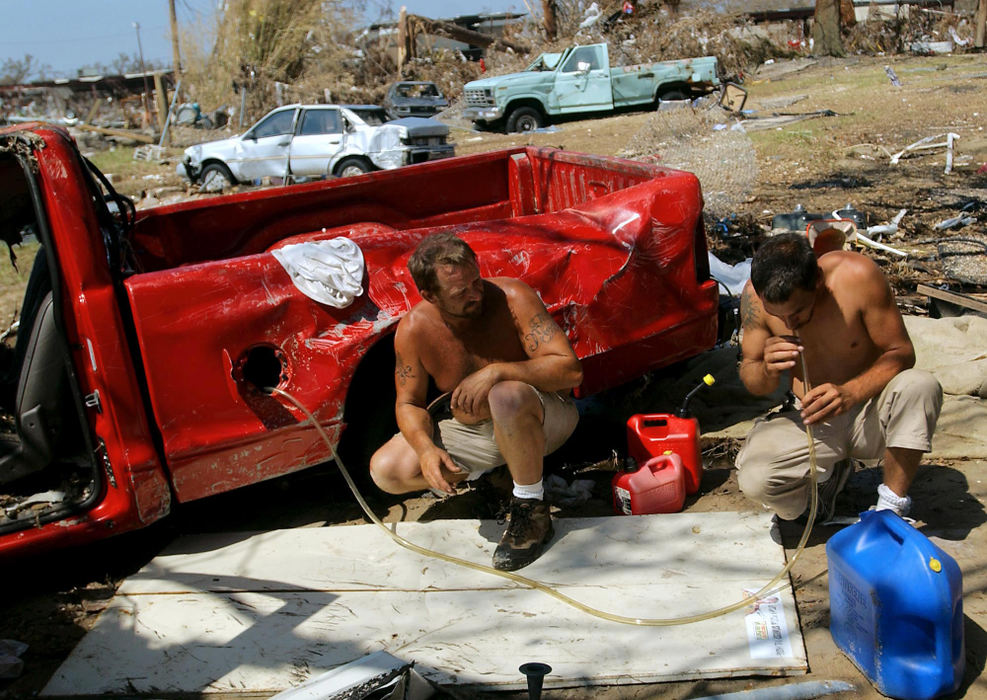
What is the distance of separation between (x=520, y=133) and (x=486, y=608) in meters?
16.1

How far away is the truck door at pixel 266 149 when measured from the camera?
45.3 ft

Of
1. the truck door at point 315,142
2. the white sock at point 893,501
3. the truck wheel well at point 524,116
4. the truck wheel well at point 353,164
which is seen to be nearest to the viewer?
the white sock at point 893,501

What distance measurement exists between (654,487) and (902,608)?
4.22ft

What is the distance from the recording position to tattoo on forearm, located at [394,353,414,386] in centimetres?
331

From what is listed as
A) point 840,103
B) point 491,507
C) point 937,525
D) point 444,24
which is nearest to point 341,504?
point 491,507

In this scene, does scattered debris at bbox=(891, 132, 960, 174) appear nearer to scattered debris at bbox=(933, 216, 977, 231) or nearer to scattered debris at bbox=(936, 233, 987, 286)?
scattered debris at bbox=(933, 216, 977, 231)

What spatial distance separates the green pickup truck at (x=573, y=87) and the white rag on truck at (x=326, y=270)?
49.7 ft

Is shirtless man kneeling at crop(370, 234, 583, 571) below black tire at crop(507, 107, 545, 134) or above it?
below

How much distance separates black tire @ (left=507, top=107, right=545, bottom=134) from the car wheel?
6260 millimetres

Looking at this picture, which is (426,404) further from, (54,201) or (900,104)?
(900,104)

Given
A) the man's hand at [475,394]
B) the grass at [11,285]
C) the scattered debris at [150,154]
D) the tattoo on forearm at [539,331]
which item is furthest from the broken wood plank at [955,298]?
the scattered debris at [150,154]

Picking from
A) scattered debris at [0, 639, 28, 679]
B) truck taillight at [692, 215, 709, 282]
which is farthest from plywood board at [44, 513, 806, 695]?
truck taillight at [692, 215, 709, 282]

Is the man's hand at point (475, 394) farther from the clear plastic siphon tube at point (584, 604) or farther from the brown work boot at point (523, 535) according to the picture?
the clear plastic siphon tube at point (584, 604)

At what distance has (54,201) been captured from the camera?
10.3 feet
